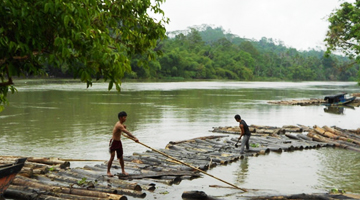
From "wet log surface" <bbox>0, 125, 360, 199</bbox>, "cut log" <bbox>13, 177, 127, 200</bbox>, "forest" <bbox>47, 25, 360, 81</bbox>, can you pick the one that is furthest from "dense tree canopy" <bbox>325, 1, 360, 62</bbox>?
"forest" <bbox>47, 25, 360, 81</bbox>

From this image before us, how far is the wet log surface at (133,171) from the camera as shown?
27.7ft

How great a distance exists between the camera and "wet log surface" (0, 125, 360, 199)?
845cm

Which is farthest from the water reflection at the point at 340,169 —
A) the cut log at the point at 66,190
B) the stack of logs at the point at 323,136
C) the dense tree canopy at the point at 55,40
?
the dense tree canopy at the point at 55,40

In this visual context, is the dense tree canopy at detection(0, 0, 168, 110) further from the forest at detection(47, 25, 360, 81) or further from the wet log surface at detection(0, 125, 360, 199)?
the forest at detection(47, 25, 360, 81)

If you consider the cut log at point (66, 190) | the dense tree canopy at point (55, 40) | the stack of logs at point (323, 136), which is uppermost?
the dense tree canopy at point (55, 40)

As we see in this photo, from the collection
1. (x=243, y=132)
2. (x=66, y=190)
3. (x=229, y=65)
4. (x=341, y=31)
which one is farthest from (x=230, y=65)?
(x=66, y=190)

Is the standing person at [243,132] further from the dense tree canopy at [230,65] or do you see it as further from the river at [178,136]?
the dense tree canopy at [230,65]

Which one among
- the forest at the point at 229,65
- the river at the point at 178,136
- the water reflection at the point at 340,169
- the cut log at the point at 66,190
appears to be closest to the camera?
the cut log at the point at 66,190

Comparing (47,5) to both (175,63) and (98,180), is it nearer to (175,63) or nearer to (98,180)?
(98,180)

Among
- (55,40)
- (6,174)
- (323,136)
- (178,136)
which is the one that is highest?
(55,40)

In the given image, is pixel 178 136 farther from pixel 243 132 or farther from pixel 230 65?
pixel 230 65

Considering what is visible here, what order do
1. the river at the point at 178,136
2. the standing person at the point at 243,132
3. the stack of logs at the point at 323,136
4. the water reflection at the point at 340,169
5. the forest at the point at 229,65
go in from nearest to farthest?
1. the water reflection at the point at 340,169
2. the river at the point at 178,136
3. the standing person at the point at 243,132
4. the stack of logs at the point at 323,136
5. the forest at the point at 229,65

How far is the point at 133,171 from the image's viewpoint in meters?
10.3

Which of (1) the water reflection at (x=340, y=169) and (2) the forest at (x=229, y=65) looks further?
(2) the forest at (x=229, y=65)
